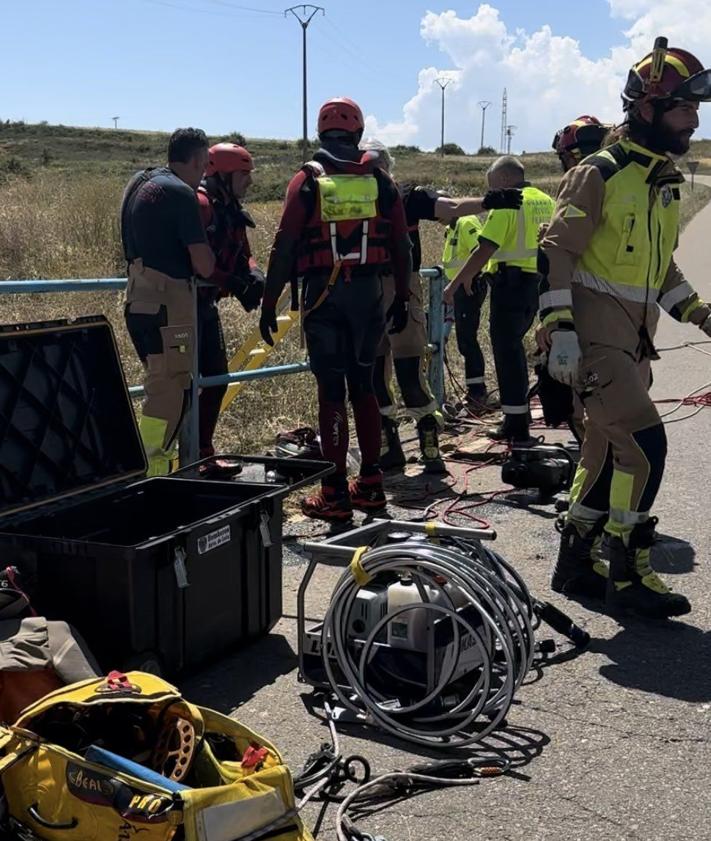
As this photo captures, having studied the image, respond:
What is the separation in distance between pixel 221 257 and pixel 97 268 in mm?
7722

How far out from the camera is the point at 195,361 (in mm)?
6340

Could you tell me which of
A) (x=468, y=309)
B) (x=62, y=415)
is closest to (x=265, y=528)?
(x=62, y=415)

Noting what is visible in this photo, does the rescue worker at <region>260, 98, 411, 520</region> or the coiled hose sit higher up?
the rescue worker at <region>260, 98, 411, 520</region>

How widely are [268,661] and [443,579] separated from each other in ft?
3.05

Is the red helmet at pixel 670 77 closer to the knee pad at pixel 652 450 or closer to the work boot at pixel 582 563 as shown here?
the knee pad at pixel 652 450

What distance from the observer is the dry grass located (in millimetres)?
8844

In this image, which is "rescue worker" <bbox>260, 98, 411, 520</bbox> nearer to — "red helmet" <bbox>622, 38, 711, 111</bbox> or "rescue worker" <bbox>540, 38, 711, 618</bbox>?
"rescue worker" <bbox>540, 38, 711, 618</bbox>

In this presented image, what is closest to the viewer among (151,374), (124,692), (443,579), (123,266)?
(124,692)

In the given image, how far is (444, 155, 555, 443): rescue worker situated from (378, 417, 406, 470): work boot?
2.66 ft

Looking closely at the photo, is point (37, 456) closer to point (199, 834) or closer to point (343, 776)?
point (343, 776)

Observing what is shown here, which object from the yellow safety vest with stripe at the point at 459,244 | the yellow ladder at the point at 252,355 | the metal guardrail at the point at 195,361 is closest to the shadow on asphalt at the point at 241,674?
the metal guardrail at the point at 195,361

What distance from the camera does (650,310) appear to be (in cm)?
492

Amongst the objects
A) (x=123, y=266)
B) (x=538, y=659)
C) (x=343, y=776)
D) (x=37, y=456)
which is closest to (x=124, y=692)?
(x=343, y=776)

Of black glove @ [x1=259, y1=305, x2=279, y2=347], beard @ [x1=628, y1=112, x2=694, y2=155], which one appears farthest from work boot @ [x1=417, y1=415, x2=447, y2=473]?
beard @ [x1=628, y1=112, x2=694, y2=155]
